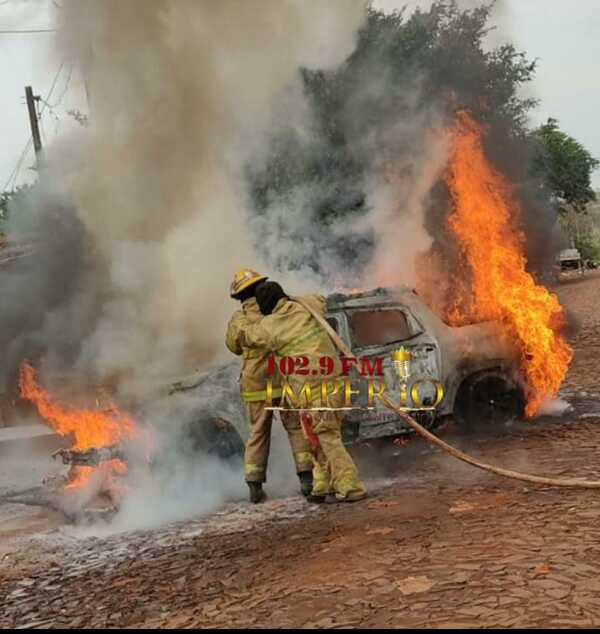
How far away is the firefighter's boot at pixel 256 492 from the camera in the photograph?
21.8ft

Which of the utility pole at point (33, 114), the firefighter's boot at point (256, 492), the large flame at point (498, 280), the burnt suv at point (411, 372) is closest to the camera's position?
the firefighter's boot at point (256, 492)

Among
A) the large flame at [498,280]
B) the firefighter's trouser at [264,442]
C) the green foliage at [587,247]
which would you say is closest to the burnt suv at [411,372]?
the large flame at [498,280]

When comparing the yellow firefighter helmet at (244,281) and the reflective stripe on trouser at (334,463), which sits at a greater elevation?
the yellow firefighter helmet at (244,281)

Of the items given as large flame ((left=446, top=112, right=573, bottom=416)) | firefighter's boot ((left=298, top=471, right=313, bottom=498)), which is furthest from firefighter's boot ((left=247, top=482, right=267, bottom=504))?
large flame ((left=446, top=112, right=573, bottom=416))

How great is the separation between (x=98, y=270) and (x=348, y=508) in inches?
234

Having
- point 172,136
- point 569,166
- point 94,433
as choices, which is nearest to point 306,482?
point 94,433

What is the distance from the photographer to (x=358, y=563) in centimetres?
466

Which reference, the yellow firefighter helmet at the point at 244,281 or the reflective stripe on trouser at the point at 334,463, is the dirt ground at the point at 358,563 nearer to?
the reflective stripe on trouser at the point at 334,463

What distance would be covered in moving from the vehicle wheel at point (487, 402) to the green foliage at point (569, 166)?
25830mm

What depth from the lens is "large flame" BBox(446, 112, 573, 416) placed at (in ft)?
27.7

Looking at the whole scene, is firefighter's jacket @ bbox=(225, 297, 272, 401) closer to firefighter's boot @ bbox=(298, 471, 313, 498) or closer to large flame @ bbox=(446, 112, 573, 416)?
firefighter's boot @ bbox=(298, 471, 313, 498)

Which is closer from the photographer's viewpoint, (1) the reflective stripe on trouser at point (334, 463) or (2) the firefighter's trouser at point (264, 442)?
(1) the reflective stripe on trouser at point (334, 463)

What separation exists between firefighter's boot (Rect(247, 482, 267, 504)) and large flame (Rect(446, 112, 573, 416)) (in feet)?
11.1

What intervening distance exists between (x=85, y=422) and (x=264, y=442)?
2.42 m
